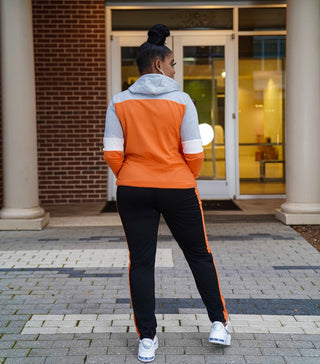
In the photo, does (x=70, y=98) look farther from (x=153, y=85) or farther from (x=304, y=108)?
(x=153, y=85)

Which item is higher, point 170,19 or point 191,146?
point 170,19

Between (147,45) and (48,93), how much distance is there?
6.60m

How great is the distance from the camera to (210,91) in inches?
387

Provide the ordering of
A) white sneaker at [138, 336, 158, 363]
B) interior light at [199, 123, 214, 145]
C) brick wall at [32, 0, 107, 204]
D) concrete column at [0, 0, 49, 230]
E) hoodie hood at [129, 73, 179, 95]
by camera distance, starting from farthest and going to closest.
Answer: interior light at [199, 123, 214, 145] < brick wall at [32, 0, 107, 204] < concrete column at [0, 0, 49, 230] < white sneaker at [138, 336, 158, 363] < hoodie hood at [129, 73, 179, 95]

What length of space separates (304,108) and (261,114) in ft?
10.0

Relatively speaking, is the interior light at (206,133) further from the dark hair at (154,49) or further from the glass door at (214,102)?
the dark hair at (154,49)

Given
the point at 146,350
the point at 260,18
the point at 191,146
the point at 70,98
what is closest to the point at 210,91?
the point at 260,18

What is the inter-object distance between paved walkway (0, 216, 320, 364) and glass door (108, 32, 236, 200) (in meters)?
3.11

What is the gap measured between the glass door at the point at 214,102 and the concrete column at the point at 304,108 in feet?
8.41

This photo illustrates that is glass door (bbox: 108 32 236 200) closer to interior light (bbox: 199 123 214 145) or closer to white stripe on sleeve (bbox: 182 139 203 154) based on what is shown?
interior light (bbox: 199 123 214 145)

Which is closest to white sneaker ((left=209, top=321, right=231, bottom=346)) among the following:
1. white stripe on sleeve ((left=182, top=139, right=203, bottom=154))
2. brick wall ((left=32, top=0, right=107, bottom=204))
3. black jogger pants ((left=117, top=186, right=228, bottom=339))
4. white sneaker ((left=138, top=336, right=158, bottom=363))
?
black jogger pants ((left=117, top=186, right=228, bottom=339))

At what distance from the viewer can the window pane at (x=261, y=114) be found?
1001 cm

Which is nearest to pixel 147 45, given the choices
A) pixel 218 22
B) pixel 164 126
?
pixel 164 126

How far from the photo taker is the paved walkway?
3389 millimetres
